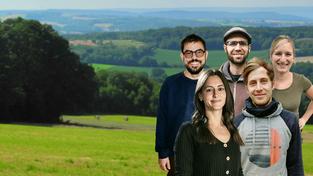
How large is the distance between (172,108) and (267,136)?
1826 millimetres

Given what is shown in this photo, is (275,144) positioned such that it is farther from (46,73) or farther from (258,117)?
(46,73)

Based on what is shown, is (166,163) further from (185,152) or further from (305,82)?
(185,152)

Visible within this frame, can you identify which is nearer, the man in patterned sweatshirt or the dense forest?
the man in patterned sweatshirt

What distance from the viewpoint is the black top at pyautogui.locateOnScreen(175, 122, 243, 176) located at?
4.55 metres

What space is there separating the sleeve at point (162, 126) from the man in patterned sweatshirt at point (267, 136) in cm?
168

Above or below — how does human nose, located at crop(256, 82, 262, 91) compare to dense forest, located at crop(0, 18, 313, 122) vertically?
above

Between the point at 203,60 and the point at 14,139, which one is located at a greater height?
the point at 203,60

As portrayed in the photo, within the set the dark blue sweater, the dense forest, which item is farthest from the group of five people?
the dense forest

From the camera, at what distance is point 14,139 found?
22984 millimetres

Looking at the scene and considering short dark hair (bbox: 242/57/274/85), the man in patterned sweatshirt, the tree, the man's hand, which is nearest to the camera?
the man in patterned sweatshirt

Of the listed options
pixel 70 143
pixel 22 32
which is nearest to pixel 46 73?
pixel 22 32

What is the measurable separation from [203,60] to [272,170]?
1969mm

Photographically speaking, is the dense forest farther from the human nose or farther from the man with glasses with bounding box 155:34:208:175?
the human nose

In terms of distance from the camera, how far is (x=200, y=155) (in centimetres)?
460
